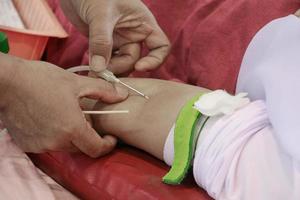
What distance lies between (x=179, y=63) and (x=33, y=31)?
1.68 feet

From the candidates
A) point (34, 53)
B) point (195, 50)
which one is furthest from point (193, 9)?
point (34, 53)

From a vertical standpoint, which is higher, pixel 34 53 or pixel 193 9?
pixel 193 9

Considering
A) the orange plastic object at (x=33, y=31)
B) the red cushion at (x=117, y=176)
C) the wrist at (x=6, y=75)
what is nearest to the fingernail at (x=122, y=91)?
the red cushion at (x=117, y=176)

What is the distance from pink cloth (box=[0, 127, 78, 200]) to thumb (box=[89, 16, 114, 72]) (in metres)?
0.26

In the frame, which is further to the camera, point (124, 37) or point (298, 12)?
point (124, 37)

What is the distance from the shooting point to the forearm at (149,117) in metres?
0.90

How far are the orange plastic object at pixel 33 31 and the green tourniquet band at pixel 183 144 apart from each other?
2.54 ft

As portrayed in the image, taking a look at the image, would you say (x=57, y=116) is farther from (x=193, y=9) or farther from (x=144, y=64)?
(x=193, y=9)

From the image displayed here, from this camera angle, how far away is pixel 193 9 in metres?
1.28

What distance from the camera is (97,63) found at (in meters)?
0.98

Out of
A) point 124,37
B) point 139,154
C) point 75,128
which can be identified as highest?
point 124,37

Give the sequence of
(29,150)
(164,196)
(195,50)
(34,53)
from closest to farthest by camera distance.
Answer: (164,196) → (29,150) → (195,50) → (34,53)

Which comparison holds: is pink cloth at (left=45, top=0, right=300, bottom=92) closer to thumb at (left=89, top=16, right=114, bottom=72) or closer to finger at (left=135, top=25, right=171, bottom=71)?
finger at (left=135, top=25, right=171, bottom=71)

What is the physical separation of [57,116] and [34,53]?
0.71 meters
